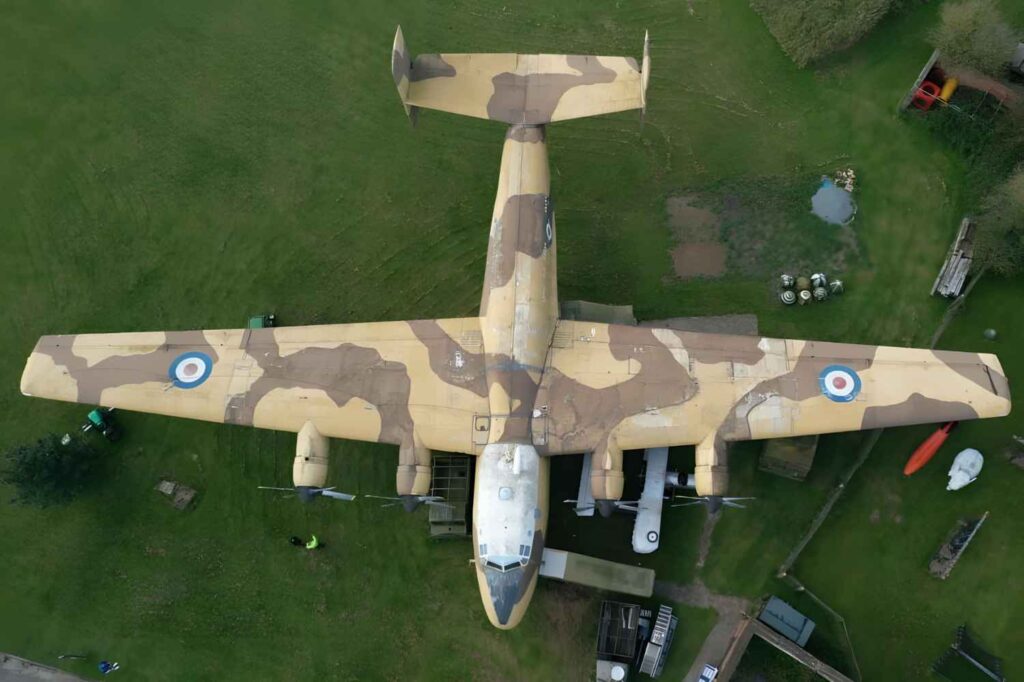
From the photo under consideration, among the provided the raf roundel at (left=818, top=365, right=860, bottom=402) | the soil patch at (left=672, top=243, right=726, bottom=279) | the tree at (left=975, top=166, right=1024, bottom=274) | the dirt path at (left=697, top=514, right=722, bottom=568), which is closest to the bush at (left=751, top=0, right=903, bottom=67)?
the tree at (left=975, top=166, right=1024, bottom=274)

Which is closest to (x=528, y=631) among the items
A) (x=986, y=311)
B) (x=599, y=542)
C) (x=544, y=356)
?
(x=599, y=542)

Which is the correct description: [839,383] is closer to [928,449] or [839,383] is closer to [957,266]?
[928,449]

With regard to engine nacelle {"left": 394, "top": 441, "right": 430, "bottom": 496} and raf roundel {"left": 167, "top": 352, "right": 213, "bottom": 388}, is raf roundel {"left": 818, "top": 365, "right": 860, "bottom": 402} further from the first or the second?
raf roundel {"left": 167, "top": 352, "right": 213, "bottom": 388}

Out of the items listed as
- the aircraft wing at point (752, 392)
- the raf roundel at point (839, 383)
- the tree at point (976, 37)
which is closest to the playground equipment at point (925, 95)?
the tree at point (976, 37)

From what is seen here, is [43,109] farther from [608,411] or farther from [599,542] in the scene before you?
[599,542]

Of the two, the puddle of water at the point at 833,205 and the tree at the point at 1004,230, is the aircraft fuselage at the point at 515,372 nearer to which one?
the puddle of water at the point at 833,205

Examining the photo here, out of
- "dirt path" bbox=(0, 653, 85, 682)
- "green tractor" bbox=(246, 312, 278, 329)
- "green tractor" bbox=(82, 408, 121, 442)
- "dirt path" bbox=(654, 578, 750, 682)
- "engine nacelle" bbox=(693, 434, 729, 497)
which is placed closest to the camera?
"engine nacelle" bbox=(693, 434, 729, 497)
